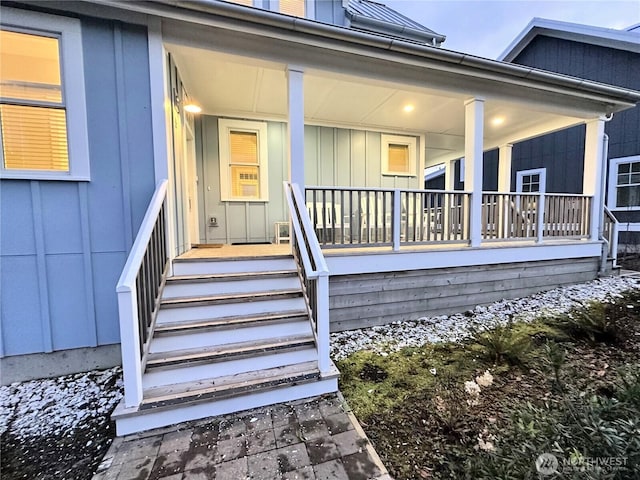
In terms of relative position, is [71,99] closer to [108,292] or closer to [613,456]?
[108,292]

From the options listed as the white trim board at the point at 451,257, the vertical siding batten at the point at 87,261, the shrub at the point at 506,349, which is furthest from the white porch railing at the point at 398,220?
the vertical siding batten at the point at 87,261

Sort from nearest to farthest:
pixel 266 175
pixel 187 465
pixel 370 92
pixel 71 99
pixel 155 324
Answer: pixel 187 465 < pixel 155 324 < pixel 71 99 < pixel 370 92 < pixel 266 175

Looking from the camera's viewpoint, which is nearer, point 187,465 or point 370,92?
point 187,465

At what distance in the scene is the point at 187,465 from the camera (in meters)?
1.67

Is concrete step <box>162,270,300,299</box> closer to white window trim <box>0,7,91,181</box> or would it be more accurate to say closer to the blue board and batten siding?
the blue board and batten siding

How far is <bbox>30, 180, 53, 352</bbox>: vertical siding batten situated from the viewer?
260cm

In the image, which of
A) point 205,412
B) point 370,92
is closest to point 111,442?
point 205,412

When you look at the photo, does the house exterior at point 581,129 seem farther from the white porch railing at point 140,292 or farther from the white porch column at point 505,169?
the white porch railing at point 140,292

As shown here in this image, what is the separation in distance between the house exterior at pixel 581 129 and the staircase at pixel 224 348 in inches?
377

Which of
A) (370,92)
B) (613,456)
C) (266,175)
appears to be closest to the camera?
(613,456)

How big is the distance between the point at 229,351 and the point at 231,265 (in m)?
1.03

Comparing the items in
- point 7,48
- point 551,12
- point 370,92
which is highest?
point 551,12

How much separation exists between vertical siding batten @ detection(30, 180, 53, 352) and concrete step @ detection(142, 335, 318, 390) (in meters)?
1.31

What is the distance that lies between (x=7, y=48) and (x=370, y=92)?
13.4ft
